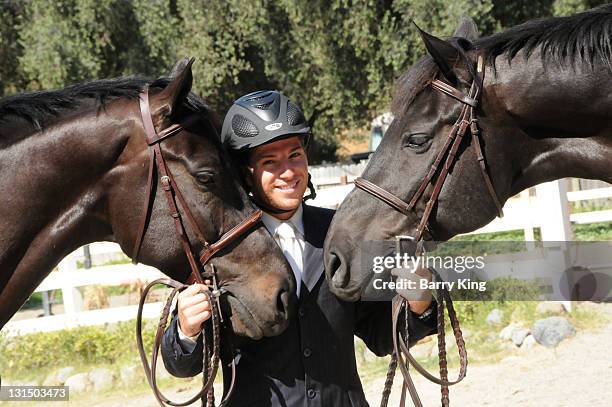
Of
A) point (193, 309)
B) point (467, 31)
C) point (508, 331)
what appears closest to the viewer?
point (193, 309)

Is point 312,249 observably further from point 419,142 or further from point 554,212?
point 554,212

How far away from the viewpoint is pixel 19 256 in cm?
306

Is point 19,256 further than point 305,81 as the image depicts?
No

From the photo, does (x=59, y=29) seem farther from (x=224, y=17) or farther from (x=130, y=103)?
(x=130, y=103)

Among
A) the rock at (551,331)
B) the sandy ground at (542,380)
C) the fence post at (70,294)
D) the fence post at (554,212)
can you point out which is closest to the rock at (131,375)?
the fence post at (70,294)

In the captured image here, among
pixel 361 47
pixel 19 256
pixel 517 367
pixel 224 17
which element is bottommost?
pixel 517 367

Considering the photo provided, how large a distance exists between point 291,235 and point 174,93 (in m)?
0.73

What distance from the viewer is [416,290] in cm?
288

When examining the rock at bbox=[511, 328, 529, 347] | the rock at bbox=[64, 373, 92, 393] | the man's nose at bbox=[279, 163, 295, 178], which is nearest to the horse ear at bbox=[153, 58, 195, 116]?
the man's nose at bbox=[279, 163, 295, 178]

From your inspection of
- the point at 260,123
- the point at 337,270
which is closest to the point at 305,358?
the point at 337,270

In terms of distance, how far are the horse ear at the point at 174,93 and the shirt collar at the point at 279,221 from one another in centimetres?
57

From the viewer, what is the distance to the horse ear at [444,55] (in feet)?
9.82

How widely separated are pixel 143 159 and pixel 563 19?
5.74 ft

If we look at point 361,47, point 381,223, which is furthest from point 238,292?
point 361,47
